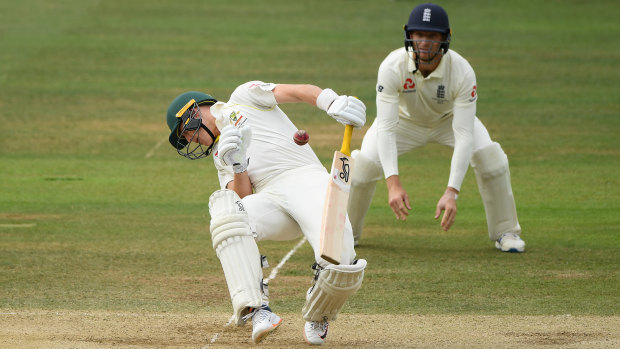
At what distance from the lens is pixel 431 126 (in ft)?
27.1

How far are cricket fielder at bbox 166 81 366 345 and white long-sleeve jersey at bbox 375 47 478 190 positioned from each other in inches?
62.7

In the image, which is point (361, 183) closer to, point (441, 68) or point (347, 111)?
Result: point (441, 68)

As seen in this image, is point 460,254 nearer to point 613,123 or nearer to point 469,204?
point 469,204

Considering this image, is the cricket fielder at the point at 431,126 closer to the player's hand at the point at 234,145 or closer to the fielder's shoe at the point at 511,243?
the fielder's shoe at the point at 511,243

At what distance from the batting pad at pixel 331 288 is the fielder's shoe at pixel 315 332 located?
5 centimetres

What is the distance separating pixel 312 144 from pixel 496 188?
209 inches

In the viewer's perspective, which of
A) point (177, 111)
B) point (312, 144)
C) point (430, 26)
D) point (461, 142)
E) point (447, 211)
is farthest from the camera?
point (312, 144)

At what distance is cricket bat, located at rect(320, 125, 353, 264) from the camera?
529cm

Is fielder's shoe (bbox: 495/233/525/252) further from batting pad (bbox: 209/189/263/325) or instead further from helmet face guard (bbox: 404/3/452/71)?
batting pad (bbox: 209/189/263/325)

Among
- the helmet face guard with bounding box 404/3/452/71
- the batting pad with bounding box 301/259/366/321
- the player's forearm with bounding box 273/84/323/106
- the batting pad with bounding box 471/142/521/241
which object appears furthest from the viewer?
the batting pad with bounding box 471/142/521/241

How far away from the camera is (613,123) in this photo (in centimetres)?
1449

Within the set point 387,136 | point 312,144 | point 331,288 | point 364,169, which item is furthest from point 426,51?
point 312,144

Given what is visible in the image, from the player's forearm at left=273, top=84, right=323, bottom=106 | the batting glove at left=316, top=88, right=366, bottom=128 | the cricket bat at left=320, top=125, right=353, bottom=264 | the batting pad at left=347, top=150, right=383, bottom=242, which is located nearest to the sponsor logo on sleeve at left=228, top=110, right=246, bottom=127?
the player's forearm at left=273, top=84, right=323, bottom=106

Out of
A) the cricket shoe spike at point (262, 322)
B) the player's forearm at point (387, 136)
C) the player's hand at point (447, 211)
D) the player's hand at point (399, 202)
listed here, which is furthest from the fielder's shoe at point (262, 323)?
the player's forearm at point (387, 136)
